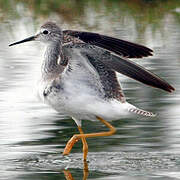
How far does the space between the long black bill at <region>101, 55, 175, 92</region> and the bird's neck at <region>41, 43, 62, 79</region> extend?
0.70 m

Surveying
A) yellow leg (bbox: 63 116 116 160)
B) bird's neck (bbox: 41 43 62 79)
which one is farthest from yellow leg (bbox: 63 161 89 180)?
bird's neck (bbox: 41 43 62 79)

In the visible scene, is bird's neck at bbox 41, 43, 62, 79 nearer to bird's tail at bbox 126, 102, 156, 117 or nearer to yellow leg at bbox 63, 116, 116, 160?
yellow leg at bbox 63, 116, 116, 160

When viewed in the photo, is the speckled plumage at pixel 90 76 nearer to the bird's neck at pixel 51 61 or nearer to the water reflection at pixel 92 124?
the bird's neck at pixel 51 61

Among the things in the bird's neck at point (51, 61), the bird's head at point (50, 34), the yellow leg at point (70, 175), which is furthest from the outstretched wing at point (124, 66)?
the yellow leg at point (70, 175)

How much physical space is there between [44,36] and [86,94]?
889 mm

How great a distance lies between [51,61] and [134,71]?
42.2 inches

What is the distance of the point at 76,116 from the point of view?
29.3 feet

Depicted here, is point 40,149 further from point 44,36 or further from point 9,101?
point 9,101

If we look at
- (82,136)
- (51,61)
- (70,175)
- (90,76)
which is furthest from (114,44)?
(70,175)

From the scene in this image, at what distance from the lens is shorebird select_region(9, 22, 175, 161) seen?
28.1 feet

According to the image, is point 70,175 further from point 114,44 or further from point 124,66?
point 114,44

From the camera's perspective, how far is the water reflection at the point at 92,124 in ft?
27.3

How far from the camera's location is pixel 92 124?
10.4 metres

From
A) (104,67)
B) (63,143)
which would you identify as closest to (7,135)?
(63,143)
